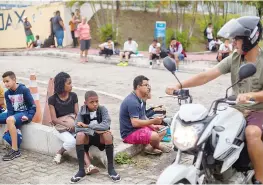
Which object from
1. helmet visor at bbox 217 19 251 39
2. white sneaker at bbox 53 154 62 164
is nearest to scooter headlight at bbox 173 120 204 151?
helmet visor at bbox 217 19 251 39

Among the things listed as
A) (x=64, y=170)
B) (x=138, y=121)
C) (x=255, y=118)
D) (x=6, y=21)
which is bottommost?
(x=64, y=170)

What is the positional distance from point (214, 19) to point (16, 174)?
64.9ft

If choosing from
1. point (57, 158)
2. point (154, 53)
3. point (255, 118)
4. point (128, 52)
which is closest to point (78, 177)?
point (57, 158)

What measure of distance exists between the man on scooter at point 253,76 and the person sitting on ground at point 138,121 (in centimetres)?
117

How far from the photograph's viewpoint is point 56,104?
18.2ft

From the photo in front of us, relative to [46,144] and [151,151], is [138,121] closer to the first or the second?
[151,151]

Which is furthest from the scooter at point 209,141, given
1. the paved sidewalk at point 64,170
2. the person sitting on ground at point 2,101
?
the person sitting on ground at point 2,101

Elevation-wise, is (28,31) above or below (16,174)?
above

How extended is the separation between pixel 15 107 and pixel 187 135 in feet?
10.5

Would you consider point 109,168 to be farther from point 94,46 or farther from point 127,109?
point 94,46

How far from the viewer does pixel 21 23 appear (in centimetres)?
2442

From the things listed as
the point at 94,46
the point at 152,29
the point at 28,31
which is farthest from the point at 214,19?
the point at 28,31

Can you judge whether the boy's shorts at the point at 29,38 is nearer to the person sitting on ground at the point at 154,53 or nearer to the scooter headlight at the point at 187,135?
the person sitting on ground at the point at 154,53

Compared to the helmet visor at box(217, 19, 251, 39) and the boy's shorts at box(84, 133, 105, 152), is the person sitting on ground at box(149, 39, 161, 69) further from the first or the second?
the helmet visor at box(217, 19, 251, 39)
